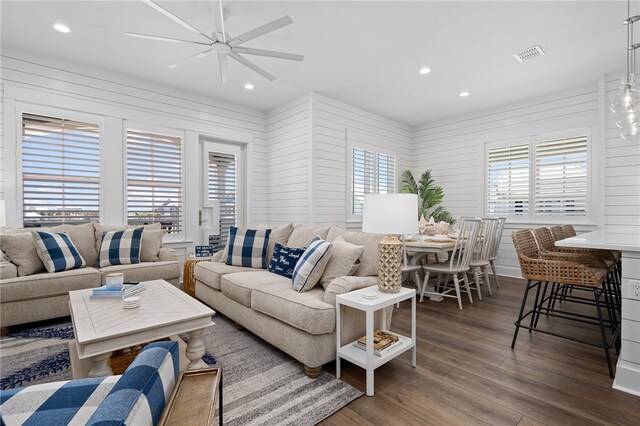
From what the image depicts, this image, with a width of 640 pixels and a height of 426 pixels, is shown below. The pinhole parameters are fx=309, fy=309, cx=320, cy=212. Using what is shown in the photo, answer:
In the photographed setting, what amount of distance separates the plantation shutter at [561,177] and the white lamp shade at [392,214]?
4108 mm

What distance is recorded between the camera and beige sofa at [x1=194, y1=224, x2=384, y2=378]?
6.61 feet

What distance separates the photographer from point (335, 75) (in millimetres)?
4309

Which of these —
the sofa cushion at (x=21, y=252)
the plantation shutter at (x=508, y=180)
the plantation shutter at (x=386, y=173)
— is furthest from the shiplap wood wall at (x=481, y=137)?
the sofa cushion at (x=21, y=252)

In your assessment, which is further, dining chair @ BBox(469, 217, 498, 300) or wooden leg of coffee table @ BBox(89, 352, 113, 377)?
dining chair @ BBox(469, 217, 498, 300)

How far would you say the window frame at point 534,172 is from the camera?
4555 mm

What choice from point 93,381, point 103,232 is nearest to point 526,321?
point 93,381

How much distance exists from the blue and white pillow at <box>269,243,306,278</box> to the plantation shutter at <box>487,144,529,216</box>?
419 centimetres

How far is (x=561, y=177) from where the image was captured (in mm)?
4852

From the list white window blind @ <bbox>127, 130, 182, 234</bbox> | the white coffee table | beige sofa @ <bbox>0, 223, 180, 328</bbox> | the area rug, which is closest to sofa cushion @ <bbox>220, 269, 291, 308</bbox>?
the area rug

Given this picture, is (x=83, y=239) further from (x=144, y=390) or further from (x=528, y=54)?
(x=528, y=54)

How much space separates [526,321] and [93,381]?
3574 mm

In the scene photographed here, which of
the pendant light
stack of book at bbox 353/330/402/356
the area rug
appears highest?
the pendant light

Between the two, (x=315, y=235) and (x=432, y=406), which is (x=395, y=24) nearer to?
(x=315, y=235)

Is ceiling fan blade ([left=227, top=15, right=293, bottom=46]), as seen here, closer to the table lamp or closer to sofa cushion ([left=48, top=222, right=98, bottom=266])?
the table lamp
